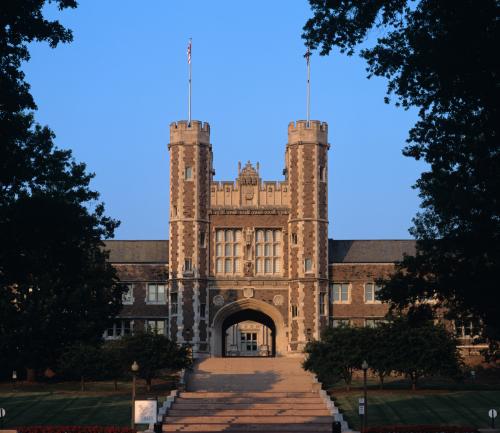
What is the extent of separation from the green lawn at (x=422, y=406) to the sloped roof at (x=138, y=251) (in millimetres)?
20098

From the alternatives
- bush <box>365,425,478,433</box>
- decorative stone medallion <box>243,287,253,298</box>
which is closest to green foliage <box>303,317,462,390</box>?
decorative stone medallion <box>243,287,253,298</box>

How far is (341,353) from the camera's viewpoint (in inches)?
2163

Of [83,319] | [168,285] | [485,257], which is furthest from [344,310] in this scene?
[485,257]

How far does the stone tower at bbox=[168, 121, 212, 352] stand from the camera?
66438 millimetres

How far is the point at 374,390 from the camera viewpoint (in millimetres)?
54969

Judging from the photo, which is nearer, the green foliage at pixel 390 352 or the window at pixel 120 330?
the green foliage at pixel 390 352

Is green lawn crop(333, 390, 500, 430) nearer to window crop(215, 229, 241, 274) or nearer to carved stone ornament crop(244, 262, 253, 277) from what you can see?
carved stone ornament crop(244, 262, 253, 277)

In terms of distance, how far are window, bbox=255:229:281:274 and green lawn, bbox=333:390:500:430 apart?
46.7ft

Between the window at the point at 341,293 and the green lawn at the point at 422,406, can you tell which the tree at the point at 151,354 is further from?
the window at the point at 341,293

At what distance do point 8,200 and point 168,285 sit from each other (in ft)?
121

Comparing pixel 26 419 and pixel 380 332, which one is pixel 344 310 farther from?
pixel 26 419

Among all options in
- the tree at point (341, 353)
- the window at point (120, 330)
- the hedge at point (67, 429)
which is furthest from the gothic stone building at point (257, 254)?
the hedge at point (67, 429)

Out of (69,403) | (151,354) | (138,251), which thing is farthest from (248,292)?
(69,403)

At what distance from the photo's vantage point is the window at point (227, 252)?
6756cm
